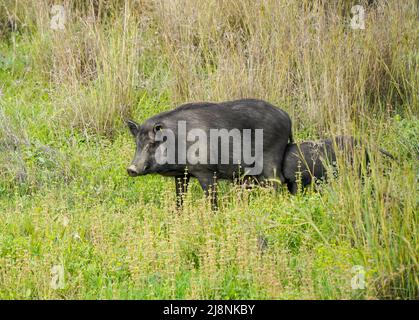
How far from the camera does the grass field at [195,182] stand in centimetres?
545

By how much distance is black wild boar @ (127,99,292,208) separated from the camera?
7.59m

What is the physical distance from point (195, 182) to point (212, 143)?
2.17 feet

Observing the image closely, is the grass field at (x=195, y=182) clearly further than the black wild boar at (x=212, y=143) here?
No

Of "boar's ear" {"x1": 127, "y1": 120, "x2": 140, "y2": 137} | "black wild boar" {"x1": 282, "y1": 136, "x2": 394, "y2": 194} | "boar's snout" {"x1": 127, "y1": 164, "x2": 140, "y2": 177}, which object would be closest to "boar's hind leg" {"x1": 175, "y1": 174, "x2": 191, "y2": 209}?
"boar's snout" {"x1": 127, "y1": 164, "x2": 140, "y2": 177}

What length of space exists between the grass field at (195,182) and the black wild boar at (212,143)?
0.30m

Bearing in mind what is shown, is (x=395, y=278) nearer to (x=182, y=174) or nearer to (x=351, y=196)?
(x=351, y=196)

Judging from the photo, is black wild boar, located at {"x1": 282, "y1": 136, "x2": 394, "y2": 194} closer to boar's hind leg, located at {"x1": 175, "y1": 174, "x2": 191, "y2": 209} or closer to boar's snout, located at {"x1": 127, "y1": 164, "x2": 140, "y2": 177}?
boar's hind leg, located at {"x1": 175, "y1": 174, "x2": 191, "y2": 209}

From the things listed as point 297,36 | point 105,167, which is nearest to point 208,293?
point 105,167

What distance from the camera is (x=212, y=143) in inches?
302

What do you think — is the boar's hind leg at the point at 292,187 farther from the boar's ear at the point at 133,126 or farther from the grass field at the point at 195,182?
the boar's ear at the point at 133,126

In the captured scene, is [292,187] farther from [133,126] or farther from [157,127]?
[133,126]

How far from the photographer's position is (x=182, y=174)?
25.2 ft

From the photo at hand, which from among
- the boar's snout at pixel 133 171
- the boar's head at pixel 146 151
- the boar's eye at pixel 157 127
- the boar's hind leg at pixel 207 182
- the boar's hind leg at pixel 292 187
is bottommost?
the boar's hind leg at pixel 292 187

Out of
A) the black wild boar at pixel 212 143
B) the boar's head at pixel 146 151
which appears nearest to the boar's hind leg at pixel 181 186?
the black wild boar at pixel 212 143
